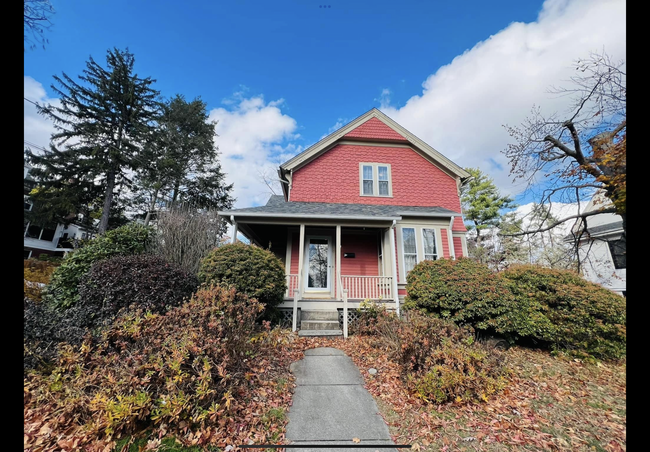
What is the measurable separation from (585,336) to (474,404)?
387cm

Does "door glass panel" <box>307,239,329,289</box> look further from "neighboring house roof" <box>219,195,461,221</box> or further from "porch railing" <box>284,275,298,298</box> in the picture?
"neighboring house roof" <box>219,195,461,221</box>

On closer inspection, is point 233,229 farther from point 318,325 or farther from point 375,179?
point 375,179

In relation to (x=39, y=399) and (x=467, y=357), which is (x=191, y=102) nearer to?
(x=39, y=399)

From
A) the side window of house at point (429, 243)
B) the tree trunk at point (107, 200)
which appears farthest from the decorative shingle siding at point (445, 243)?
the tree trunk at point (107, 200)

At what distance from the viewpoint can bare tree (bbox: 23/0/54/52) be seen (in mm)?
Result: 4426

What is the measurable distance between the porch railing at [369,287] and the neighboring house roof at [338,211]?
85.7 inches

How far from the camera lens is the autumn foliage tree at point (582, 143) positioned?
529cm

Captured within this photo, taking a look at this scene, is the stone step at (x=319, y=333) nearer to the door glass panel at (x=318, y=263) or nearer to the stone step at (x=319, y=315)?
the stone step at (x=319, y=315)

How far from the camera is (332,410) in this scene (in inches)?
145

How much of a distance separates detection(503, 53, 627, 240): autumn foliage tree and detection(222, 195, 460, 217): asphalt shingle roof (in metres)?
3.07

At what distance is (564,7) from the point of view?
5.35 meters

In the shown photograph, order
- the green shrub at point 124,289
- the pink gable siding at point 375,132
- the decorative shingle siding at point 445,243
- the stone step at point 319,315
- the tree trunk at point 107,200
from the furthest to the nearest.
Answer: the tree trunk at point 107,200, the pink gable siding at point 375,132, the decorative shingle siding at point 445,243, the stone step at point 319,315, the green shrub at point 124,289

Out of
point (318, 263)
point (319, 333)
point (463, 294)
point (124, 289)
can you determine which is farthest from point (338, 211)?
point (124, 289)

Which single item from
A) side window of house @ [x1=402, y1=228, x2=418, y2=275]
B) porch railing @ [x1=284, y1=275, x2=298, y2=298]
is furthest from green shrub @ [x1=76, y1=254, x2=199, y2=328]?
side window of house @ [x1=402, y1=228, x2=418, y2=275]
